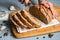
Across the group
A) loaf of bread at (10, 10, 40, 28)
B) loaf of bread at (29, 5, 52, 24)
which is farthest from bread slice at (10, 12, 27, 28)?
loaf of bread at (29, 5, 52, 24)

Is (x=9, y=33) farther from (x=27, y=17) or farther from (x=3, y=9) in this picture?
(x=3, y=9)

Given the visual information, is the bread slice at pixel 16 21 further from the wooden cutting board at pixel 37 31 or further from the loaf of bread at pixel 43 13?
the loaf of bread at pixel 43 13

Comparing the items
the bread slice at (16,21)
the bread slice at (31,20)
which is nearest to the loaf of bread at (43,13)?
the bread slice at (31,20)

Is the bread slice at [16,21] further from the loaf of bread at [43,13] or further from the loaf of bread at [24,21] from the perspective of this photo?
the loaf of bread at [43,13]

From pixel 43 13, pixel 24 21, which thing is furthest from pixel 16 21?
pixel 43 13

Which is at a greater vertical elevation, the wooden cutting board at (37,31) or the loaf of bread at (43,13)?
the loaf of bread at (43,13)

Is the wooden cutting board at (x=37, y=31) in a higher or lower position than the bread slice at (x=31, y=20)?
lower

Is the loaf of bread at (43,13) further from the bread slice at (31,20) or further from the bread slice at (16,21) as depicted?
the bread slice at (16,21)

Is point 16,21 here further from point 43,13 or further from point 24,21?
point 43,13

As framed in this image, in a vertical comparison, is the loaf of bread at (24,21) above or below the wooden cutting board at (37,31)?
above

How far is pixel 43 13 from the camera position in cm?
130

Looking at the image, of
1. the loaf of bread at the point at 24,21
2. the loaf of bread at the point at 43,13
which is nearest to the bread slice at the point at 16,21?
the loaf of bread at the point at 24,21

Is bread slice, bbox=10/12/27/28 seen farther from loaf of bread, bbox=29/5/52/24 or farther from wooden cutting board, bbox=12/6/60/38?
loaf of bread, bbox=29/5/52/24

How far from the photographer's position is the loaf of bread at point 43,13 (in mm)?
1288
